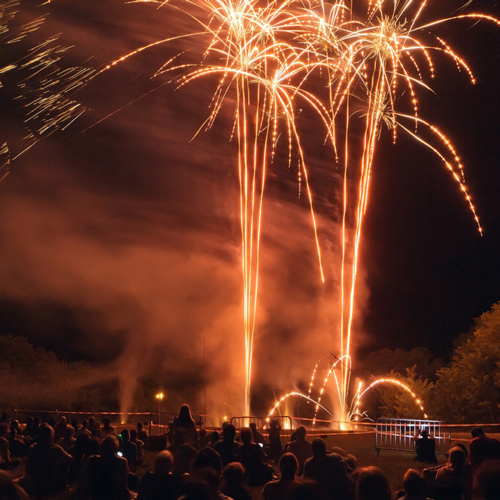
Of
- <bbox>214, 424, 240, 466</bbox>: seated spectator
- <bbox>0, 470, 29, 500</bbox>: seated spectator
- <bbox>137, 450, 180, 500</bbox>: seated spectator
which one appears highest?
<bbox>214, 424, 240, 466</bbox>: seated spectator

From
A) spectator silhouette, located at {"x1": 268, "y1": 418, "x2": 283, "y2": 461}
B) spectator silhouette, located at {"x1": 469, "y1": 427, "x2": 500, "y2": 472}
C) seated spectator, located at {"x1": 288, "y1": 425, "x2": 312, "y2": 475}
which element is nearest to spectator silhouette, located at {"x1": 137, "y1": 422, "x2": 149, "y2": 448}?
spectator silhouette, located at {"x1": 268, "y1": 418, "x2": 283, "y2": 461}

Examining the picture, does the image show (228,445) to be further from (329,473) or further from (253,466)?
(329,473)

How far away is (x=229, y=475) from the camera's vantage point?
6.19 metres

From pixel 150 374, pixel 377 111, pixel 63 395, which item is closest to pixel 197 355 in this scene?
pixel 150 374

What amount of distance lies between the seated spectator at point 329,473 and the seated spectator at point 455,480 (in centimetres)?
81

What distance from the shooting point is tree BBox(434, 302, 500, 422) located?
36.4 meters

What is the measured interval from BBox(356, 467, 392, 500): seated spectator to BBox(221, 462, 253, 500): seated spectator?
1404 millimetres

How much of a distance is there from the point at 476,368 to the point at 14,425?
26.7m

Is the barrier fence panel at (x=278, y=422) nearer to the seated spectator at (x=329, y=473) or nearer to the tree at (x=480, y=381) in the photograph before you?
the seated spectator at (x=329, y=473)

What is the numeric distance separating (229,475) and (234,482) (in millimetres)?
105

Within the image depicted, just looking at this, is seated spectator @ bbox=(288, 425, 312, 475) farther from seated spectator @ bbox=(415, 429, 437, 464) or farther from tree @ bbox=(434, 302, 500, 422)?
tree @ bbox=(434, 302, 500, 422)

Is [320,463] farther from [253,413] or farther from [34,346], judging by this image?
[34,346]

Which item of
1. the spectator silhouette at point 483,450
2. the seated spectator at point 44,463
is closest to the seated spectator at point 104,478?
the seated spectator at point 44,463

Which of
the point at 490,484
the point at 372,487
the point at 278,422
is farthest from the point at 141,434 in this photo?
the point at 490,484
